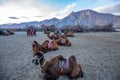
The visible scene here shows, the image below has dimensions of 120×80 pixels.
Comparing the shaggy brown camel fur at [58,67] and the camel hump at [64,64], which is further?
the camel hump at [64,64]

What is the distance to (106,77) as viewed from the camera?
8.23m

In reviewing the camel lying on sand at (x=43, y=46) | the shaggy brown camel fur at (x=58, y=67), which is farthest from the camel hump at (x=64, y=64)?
the camel lying on sand at (x=43, y=46)

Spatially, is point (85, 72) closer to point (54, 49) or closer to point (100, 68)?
point (100, 68)

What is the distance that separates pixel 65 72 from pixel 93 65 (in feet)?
8.75

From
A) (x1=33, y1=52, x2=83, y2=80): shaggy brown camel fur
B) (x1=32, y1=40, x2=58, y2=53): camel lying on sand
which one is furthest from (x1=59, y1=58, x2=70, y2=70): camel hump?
(x1=32, y1=40, x2=58, y2=53): camel lying on sand

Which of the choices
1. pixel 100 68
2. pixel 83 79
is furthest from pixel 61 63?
pixel 100 68

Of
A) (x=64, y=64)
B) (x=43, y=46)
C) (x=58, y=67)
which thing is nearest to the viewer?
(x=58, y=67)

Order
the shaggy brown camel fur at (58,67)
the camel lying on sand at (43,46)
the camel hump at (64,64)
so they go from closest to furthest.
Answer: the shaggy brown camel fur at (58,67), the camel hump at (64,64), the camel lying on sand at (43,46)

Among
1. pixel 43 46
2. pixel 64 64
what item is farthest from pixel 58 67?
pixel 43 46

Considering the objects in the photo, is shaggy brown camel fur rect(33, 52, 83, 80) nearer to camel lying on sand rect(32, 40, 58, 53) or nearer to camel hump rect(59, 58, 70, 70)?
camel hump rect(59, 58, 70, 70)

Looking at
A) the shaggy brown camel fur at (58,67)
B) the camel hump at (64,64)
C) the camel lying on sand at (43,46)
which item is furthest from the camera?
the camel lying on sand at (43,46)

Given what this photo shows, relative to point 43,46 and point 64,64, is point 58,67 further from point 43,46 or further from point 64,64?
point 43,46

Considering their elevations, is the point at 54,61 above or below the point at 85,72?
above

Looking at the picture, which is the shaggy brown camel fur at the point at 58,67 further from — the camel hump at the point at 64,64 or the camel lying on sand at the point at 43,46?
the camel lying on sand at the point at 43,46
